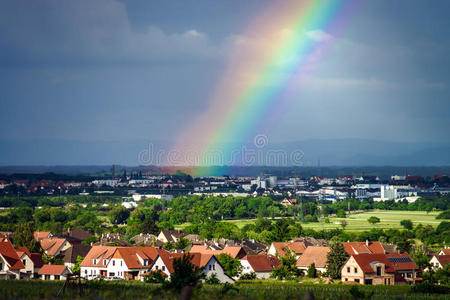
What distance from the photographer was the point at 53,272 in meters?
51.3

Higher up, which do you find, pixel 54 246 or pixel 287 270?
pixel 54 246

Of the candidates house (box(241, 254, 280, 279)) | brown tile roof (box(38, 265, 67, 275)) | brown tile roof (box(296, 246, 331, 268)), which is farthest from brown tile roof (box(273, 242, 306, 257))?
brown tile roof (box(38, 265, 67, 275))

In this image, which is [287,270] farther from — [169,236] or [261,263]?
[169,236]

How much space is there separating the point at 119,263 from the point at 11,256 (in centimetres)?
793

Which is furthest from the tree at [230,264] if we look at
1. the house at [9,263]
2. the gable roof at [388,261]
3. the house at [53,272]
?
the house at [9,263]

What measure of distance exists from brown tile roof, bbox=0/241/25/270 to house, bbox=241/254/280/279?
17.2m

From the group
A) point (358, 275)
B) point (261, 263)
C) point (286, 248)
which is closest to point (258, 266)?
point (261, 263)

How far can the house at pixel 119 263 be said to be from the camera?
2111 inches

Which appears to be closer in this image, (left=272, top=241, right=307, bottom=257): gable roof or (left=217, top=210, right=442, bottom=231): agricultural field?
(left=272, top=241, right=307, bottom=257): gable roof

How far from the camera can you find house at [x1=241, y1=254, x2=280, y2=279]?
2240 inches

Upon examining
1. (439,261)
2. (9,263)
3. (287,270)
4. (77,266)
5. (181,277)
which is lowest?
(77,266)

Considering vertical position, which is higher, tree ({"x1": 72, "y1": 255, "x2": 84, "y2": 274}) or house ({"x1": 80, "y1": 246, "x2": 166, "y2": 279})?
house ({"x1": 80, "y1": 246, "x2": 166, "y2": 279})

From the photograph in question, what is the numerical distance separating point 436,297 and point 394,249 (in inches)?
1262

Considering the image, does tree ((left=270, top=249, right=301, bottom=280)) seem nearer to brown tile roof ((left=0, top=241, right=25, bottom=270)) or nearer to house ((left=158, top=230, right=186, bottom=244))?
brown tile roof ((left=0, top=241, right=25, bottom=270))
